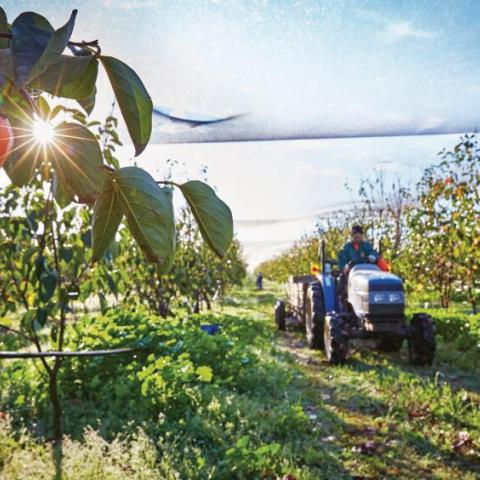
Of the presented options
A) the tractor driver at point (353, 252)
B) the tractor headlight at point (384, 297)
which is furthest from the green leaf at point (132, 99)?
the tractor driver at point (353, 252)

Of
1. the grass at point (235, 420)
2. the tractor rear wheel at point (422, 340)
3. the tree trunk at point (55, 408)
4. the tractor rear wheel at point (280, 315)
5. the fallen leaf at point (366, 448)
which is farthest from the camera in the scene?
the tractor rear wheel at point (280, 315)

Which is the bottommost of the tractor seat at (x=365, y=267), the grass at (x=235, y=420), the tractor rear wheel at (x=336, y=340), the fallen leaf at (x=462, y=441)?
the fallen leaf at (x=462, y=441)

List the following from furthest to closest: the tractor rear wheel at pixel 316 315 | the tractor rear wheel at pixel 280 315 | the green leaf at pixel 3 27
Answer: the tractor rear wheel at pixel 280 315, the tractor rear wheel at pixel 316 315, the green leaf at pixel 3 27

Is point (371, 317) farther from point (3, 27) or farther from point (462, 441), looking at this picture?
point (3, 27)

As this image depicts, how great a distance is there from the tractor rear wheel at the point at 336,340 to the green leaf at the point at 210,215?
5.05 m

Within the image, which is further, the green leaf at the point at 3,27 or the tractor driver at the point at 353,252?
the tractor driver at the point at 353,252

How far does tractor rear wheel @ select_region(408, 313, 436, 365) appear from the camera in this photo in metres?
5.38

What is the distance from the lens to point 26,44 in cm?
30

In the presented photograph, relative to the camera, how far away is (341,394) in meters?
4.61

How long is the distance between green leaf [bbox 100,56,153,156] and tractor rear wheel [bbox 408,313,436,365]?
17.9 ft

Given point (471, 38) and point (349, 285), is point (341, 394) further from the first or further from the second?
point (471, 38)

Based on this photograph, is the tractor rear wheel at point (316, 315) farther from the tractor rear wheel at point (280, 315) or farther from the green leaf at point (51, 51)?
the green leaf at point (51, 51)

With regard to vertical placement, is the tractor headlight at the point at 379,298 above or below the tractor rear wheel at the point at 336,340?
above

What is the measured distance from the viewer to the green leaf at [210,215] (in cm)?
46
